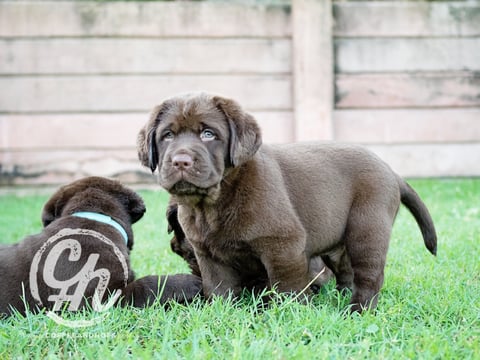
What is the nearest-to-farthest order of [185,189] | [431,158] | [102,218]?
[185,189] → [102,218] → [431,158]

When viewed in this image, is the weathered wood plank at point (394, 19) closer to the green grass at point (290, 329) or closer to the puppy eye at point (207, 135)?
the green grass at point (290, 329)

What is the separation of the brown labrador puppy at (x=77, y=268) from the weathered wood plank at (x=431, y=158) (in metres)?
5.42

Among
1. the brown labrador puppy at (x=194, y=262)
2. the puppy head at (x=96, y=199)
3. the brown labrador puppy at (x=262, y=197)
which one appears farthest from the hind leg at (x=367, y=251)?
the puppy head at (x=96, y=199)

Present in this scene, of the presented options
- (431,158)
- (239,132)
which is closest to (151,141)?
(239,132)

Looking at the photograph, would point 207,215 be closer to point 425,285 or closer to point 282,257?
point 282,257

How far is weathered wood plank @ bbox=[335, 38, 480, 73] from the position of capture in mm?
8023

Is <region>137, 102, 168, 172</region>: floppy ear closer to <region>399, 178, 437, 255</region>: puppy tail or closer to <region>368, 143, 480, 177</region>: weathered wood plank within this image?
<region>399, 178, 437, 255</region>: puppy tail

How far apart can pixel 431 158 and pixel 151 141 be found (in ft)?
19.5

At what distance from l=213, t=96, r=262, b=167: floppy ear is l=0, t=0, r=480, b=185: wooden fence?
502 centimetres

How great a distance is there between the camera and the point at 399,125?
8.06 metres

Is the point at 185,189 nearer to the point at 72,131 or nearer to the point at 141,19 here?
the point at 72,131

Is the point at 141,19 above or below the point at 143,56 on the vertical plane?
above

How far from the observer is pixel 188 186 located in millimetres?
2768

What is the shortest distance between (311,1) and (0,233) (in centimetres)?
476
